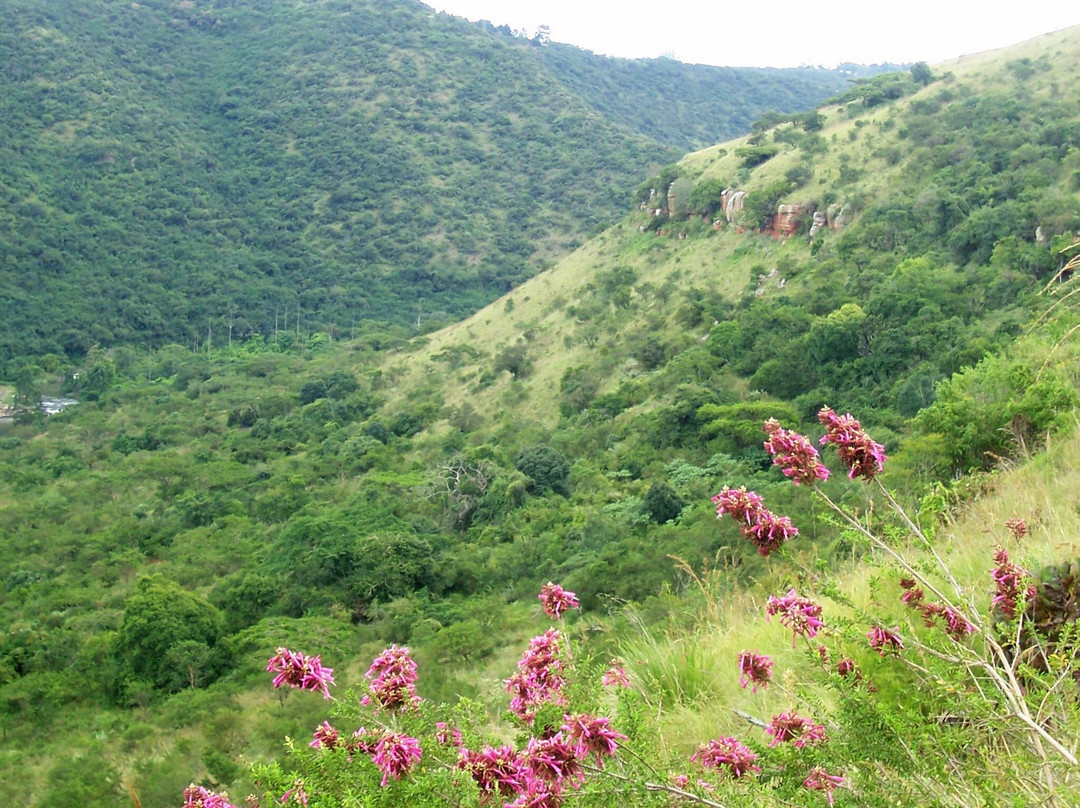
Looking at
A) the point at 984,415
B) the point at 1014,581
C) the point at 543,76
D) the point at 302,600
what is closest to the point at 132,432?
the point at 302,600

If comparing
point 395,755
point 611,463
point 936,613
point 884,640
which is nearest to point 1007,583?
point 936,613

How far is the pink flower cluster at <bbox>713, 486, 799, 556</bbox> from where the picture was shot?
6.47 feet

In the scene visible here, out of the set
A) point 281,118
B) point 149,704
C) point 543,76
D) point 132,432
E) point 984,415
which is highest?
point 543,76

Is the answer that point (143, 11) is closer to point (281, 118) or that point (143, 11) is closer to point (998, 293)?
point (281, 118)

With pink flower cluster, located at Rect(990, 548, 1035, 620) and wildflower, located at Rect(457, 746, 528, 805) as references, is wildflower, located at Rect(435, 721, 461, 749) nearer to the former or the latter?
wildflower, located at Rect(457, 746, 528, 805)

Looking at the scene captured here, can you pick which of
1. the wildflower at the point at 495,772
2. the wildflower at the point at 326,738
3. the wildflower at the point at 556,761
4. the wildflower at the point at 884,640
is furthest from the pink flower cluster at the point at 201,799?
the wildflower at the point at 884,640

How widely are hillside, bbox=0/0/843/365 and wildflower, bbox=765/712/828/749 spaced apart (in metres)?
53.5

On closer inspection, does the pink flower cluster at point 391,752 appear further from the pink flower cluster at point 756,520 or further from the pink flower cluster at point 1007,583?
the pink flower cluster at point 1007,583

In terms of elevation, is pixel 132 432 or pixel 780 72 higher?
pixel 780 72

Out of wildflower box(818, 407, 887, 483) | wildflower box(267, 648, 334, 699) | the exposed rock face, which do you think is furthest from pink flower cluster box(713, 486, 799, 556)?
the exposed rock face

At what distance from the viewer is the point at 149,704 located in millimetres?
13852

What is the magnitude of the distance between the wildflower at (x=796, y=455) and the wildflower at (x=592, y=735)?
684 millimetres

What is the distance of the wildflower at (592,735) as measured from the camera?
1.61 m

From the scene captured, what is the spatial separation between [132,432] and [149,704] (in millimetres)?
27374
